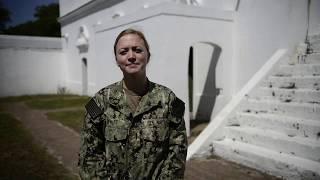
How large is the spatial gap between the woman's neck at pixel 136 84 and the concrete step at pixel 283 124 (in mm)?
3604

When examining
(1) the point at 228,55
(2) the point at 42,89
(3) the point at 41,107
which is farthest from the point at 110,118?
(2) the point at 42,89

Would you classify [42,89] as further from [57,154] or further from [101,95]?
[101,95]

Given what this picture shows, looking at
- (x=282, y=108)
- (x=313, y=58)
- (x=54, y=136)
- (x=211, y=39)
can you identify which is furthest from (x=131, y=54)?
(x=54, y=136)

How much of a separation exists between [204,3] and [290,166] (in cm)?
680

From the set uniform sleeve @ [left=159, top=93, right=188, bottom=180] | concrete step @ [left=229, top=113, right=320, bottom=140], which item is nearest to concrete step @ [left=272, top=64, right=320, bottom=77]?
concrete step @ [left=229, top=113, right=320, bottom=140]

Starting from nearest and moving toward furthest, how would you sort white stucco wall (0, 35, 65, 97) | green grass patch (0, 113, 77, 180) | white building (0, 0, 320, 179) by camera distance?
green grass patch (0, 113, 77, 180) → white building (0, 0, 320, 179) → white stucco wall (0, 35, 65, 97)

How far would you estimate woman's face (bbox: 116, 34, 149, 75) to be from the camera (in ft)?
6.72

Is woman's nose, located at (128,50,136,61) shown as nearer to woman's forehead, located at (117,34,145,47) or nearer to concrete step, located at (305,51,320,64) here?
woman's forehead, located at (117,34,145,47)

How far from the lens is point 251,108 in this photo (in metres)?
6.25

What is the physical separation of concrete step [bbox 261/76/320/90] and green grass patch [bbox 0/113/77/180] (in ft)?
13.1

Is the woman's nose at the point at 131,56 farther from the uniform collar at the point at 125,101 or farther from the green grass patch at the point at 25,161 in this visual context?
the green grass patch at the point at 25,161

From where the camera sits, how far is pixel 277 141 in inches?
203

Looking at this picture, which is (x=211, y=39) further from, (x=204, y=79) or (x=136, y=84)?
(x=136, y=84)

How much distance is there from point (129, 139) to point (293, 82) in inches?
185
